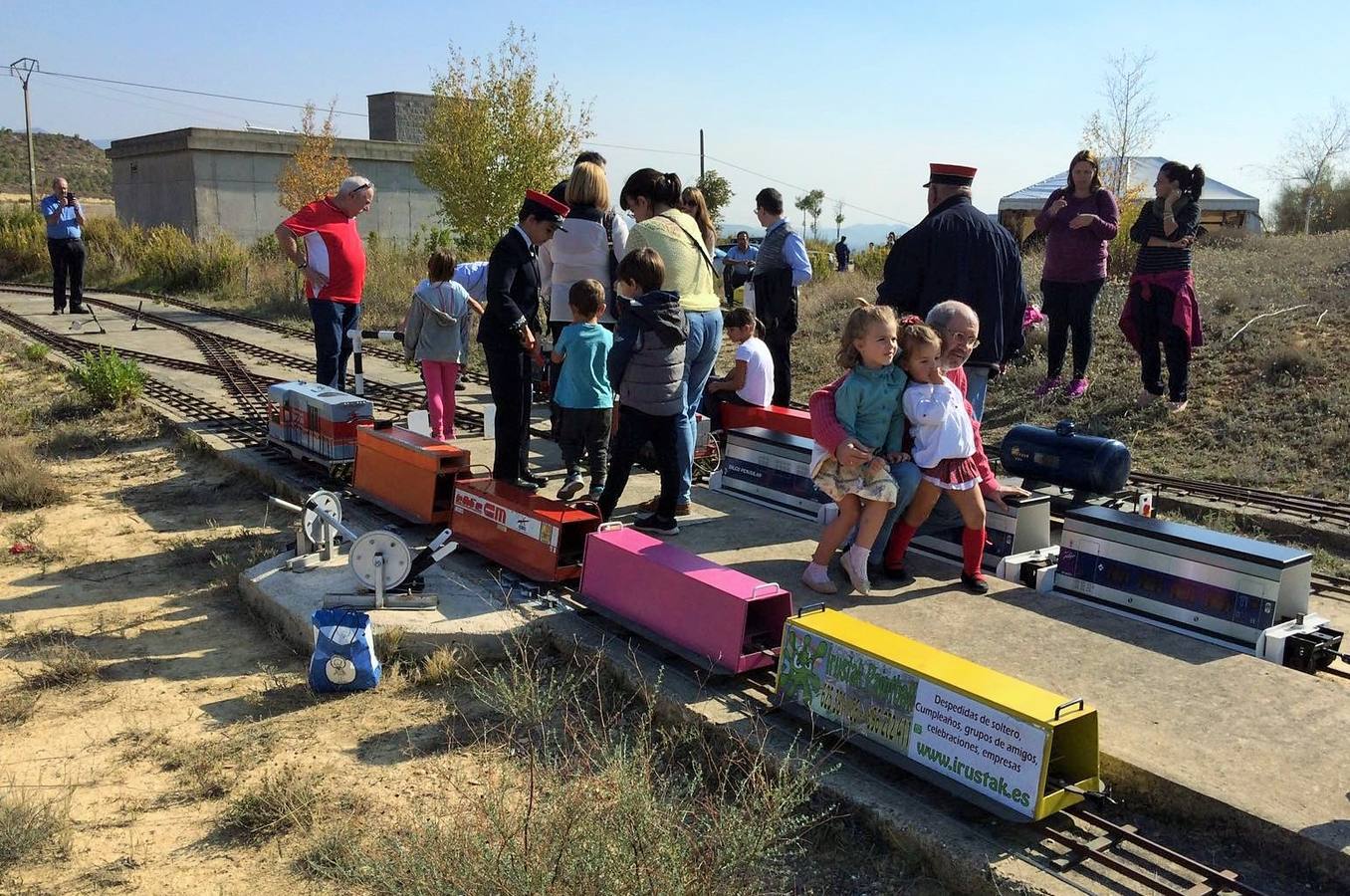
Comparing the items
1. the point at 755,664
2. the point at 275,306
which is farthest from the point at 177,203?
the point at 755,664

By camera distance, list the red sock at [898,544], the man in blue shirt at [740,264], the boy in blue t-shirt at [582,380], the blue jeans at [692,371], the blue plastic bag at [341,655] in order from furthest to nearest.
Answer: the man in blue shirt at [740,264]
the boy in blue t-shirt at [582,380]
the blue jeans at [692,371]
the red sock at [898,544]
the blue plastic bag at [341,655]

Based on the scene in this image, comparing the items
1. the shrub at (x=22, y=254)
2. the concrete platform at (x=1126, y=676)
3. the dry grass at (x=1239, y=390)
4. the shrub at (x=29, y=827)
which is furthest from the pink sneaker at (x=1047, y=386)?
the shrub at (x=22, y=254)

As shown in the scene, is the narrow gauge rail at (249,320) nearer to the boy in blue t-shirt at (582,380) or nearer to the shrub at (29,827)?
the boy in blue t-shirt at (582,380)

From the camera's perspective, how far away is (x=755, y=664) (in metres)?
4.45

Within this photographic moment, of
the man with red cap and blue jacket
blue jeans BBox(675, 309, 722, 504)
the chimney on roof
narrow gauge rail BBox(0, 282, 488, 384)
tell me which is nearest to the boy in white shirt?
blue jeans BBox(675, 309, 722, 504)

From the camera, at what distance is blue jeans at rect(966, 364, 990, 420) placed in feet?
21.5

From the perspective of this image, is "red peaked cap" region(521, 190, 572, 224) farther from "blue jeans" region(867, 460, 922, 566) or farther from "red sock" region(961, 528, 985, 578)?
"red sock" region(961, 528, 985, 578)

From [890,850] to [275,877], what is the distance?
6.69 feet

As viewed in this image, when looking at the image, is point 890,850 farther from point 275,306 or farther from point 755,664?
point 275,306

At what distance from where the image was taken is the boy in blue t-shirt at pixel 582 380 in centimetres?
645

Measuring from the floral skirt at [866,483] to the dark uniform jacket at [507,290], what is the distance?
2.34m

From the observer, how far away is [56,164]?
97.4 metres

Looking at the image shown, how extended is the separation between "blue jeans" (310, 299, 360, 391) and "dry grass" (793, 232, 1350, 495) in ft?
17.4

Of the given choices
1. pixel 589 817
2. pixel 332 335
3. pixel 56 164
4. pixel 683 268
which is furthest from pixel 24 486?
pixel 56 164
